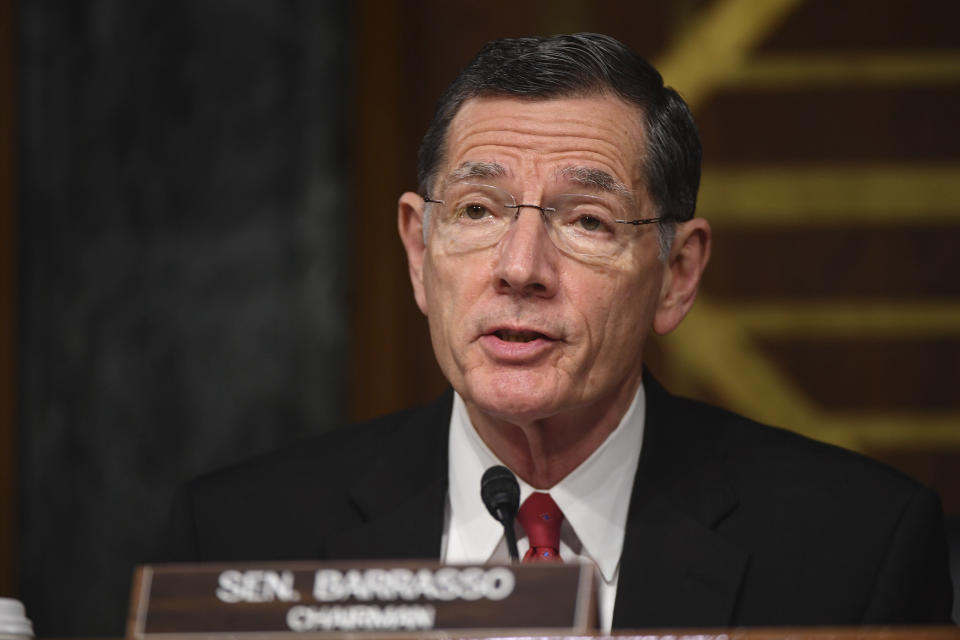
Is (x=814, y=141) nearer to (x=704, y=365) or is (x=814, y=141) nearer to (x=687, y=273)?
(x=704, y=365)

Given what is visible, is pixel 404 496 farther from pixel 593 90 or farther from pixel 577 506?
pixel 593 90

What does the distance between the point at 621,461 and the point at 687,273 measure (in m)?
0.35

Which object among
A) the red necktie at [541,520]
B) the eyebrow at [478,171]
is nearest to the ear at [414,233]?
the eyebrow at [478,171]

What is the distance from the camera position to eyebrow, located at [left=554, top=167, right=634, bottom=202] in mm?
2023

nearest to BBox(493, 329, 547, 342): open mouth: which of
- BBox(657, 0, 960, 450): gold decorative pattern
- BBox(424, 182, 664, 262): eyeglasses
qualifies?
BBox(424, 182, 664, 262): eyeglasses

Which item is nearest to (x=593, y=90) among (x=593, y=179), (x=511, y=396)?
(x=593, y=179)

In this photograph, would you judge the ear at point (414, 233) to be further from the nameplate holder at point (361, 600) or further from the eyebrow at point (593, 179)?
the nameplate holder at point (361, 600)

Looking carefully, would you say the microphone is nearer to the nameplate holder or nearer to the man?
the man

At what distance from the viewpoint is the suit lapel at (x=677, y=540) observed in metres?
1.93

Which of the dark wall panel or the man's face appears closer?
the man's face

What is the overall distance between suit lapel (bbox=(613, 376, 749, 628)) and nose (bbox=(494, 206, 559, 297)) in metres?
0.38

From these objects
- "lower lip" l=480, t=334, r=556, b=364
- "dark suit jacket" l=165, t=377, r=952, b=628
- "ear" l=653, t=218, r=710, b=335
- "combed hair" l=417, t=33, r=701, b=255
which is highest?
"combed hair" l=417, t=33, r=701, b=255

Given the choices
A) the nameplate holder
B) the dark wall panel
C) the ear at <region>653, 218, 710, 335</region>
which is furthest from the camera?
the dark wall panel

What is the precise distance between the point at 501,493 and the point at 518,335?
302mm
